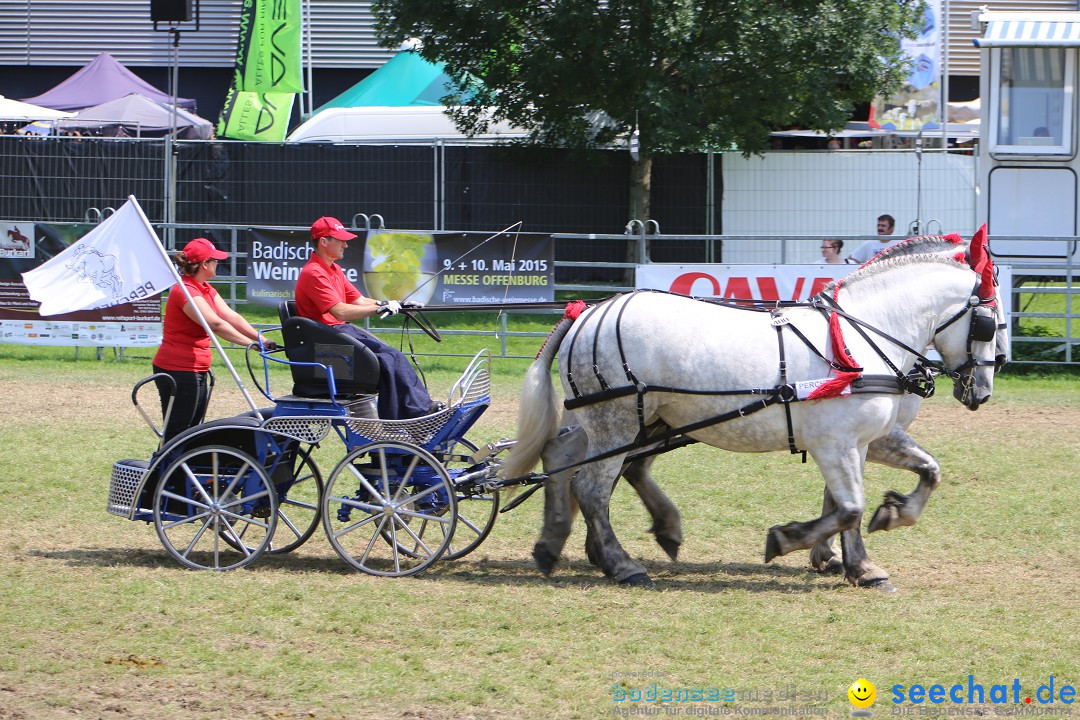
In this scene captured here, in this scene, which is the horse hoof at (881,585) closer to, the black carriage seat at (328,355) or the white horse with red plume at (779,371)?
the white horse with red plume at (779,371)

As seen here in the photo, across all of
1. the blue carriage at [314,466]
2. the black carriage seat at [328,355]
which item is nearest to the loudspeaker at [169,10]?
the blue carriage at [314,466]

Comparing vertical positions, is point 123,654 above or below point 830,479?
below

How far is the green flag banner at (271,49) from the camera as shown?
21938 mm

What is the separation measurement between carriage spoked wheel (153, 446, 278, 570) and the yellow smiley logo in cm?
328

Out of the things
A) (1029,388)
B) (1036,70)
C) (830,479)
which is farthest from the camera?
(1036,70)

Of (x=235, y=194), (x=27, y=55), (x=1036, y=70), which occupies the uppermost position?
(x=27, y=55)

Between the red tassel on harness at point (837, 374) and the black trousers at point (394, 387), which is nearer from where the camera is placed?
the red tassel on harness at point (837, 374)

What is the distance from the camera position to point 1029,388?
13.3 meters

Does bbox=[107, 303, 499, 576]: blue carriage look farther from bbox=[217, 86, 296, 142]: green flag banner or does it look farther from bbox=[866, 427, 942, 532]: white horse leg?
bbox=[217, 86, 296, 142]: green flag banner

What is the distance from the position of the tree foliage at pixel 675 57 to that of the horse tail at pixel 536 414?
8.81 m

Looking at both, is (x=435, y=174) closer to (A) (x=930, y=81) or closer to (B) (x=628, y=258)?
(B) (x=628, y=258)

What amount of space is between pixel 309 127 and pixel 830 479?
15.1 m

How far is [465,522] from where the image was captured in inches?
284

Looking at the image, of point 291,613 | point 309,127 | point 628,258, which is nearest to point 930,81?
point 628,258
